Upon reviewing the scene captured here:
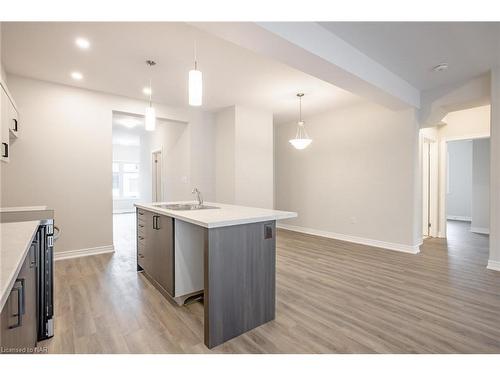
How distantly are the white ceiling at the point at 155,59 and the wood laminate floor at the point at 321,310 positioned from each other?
2.63 m

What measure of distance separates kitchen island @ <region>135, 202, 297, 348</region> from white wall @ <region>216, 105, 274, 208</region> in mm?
2504

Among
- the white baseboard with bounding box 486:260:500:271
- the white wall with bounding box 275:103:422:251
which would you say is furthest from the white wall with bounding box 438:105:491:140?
the white baseboard with bounding box 486:260:500:271

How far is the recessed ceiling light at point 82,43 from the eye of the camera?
2637mm

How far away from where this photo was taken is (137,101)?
14.9ft

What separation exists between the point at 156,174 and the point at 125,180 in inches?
149

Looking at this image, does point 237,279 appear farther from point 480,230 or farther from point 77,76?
point 480,230

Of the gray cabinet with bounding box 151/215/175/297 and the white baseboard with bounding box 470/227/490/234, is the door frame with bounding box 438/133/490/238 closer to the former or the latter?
the white baseboard with bounding box 470/227/490/234

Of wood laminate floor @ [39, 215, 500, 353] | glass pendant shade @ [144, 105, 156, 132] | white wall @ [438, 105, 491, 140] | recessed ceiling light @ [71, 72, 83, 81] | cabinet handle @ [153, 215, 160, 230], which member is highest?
recessed ceiling light @ [71, 72, 83, 81]

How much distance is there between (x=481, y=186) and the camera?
6062mm

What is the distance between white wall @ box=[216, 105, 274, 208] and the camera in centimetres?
495

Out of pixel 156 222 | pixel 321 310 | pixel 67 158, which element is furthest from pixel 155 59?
pixel 321 310

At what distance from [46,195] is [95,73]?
1933mm


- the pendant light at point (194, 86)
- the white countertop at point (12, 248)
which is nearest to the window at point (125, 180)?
the white countertop at point (12, 248)

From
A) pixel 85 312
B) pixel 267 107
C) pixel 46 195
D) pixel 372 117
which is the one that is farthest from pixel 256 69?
pixel 46 195
